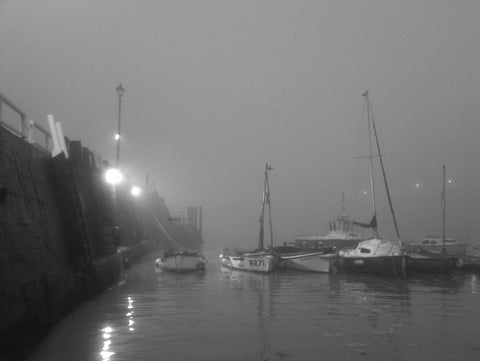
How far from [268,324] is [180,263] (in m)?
18.2

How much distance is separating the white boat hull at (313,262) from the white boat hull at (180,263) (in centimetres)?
716

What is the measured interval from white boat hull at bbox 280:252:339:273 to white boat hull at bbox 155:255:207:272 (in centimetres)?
716

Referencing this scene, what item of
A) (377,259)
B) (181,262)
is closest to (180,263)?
(181,262)

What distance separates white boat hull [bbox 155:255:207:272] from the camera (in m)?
31.8

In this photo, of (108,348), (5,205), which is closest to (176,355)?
A: (108,348)

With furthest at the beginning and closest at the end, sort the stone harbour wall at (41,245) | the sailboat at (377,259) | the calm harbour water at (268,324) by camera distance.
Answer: the sailboat at (377,259)
the calm harbour water at (268,324)
the stone harbour wall at (41,245)

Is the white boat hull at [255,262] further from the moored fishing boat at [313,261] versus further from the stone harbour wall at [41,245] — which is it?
the stone harbour wall at [41,245]

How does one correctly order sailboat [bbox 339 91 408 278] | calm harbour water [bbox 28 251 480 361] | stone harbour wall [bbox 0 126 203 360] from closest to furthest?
stone harbour wall [bbox 0 126 203 360] < calm harbour water [bbox 28 251 480 361] < sailboat [bbox 339 91 408 278]

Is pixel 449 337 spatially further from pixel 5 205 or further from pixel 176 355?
pixel 5 205

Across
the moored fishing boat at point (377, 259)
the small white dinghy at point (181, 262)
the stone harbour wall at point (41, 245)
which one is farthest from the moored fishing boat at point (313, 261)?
the stone harbour wall at point (41, 245)

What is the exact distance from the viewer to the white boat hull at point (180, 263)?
104 feet

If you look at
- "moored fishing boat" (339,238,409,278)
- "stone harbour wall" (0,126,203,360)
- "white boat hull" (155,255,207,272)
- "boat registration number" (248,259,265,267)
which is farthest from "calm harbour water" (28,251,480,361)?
"boat registration number" (248,259,265,267)

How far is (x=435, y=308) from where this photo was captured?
18.7m

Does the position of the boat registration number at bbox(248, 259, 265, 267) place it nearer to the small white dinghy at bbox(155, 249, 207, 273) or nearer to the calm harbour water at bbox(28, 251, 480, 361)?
the small white dinghy at bbox(155, 249, 207, 273)
